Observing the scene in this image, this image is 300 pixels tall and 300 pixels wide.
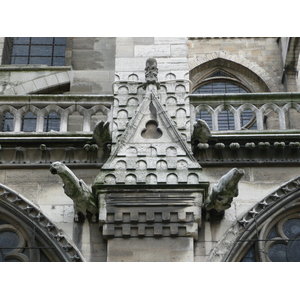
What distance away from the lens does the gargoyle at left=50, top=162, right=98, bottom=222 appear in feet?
34.7

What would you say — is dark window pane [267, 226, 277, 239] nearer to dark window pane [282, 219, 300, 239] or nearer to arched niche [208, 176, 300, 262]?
arched niche [208, 176, 300, 262]

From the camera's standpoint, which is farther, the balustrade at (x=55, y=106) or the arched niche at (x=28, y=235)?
the balustrade at (x=55, y=106)

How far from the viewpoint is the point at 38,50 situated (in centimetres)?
1736

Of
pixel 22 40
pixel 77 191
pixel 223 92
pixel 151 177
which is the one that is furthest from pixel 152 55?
pixel 22 40

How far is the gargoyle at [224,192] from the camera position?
10.6 meters

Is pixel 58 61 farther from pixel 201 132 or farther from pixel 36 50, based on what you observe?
pixel 201 132

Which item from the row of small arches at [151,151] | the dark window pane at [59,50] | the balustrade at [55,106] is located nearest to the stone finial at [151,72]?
the balustrade at [55,106]

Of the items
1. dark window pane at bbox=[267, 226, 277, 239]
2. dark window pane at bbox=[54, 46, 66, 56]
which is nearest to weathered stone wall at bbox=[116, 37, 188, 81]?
dark window pane at bbox=[267, 226, 277, 239]

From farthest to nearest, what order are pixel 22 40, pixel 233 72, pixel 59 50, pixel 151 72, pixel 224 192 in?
pixel 233 72 < pixel 22 40 < pixel 59 50 < pixel 151 72 < pixel 224 192

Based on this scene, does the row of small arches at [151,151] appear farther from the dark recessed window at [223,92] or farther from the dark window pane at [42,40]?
the dark window pane at [42,40]

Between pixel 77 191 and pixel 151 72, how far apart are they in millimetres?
2297

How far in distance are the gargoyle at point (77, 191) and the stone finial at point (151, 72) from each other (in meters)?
1.99

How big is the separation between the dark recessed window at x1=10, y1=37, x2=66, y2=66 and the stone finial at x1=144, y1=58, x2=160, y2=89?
4884mm

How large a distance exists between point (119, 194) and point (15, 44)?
7.68 m
